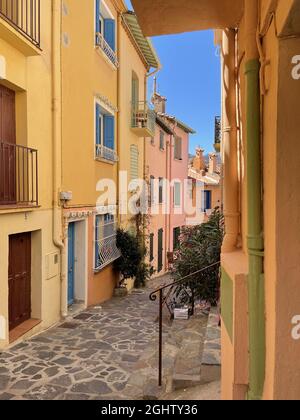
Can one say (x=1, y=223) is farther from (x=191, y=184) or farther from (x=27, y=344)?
(x=191, y=184)

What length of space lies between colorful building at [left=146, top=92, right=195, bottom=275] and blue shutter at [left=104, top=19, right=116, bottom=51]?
647cm

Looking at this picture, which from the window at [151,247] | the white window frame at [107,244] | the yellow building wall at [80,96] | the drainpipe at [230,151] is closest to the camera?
the drainpipe at [230,151]

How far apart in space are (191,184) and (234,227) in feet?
84.0

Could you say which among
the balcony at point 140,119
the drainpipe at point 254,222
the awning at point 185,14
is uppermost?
the balcony at point 140,119

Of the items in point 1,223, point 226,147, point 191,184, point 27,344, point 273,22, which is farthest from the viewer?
point 191,184

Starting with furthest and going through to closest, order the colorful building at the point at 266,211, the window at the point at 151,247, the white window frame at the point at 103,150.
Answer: the window at the point at 151,247 → the white window frame at the point at 103,150 → the colorful building at the point at 266,211

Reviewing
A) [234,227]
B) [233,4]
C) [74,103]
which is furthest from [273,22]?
[74,103]

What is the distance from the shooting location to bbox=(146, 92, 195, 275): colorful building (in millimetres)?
20109

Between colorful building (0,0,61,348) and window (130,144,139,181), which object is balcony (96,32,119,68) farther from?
window (130,144,139,181)

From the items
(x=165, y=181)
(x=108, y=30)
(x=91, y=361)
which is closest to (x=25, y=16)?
(x=108, y=30)

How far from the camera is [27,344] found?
23.9ft

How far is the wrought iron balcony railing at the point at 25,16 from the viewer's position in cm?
693

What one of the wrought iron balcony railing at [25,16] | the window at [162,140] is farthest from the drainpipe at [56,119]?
the window at [162,140]

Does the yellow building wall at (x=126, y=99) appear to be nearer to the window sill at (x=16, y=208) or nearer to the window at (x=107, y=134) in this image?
the window at (x=107, y=134)
